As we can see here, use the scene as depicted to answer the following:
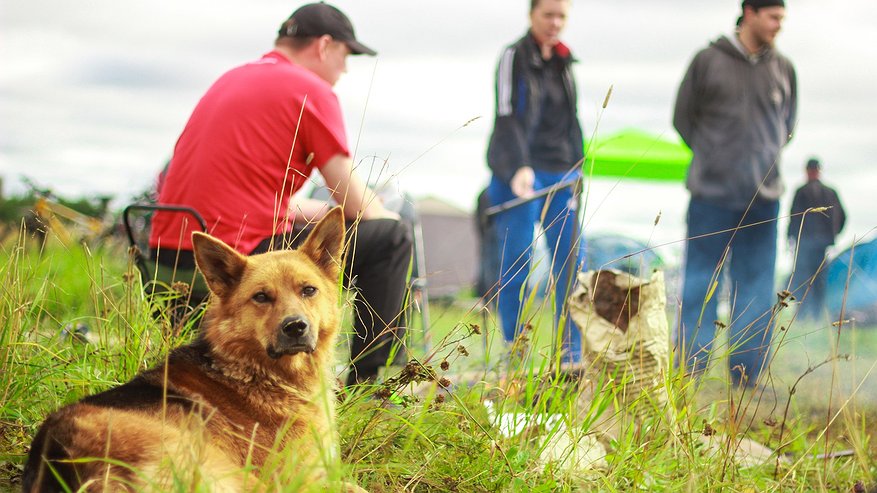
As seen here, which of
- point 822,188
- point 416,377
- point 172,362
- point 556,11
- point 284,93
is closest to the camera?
point 172,362

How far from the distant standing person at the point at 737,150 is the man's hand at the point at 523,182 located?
121 cm

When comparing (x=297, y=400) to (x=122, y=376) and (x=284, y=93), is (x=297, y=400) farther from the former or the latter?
(x=284, y=93)

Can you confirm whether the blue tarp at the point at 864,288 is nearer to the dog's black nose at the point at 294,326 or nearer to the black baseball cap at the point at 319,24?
the black baseball cap at the point at 319,24

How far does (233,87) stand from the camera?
12.0ft

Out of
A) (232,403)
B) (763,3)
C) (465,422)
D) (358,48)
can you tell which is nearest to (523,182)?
(358,48)

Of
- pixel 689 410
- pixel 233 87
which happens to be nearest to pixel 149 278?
pixel 233 87

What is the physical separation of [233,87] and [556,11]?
9.32ft

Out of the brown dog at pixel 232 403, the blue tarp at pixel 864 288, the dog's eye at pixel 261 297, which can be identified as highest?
the dog's eye at pixel 261 297

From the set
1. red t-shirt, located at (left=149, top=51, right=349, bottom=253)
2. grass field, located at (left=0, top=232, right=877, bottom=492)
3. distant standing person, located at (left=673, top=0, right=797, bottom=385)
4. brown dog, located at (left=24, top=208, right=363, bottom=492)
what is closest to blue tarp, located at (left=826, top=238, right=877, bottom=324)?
distant standing person, located at (left=673, top=0, right=797, bottom=385)

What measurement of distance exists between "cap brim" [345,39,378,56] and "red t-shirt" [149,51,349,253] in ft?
1.78

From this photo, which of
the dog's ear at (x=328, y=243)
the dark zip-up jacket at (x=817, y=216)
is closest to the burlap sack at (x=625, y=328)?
the dog's ear at (x=328, y=243)

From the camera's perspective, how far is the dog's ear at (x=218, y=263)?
97.1 inches

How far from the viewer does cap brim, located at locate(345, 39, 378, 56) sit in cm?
414

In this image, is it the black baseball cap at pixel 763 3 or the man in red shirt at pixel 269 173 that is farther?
the black baseball cap at pixel 763 3
